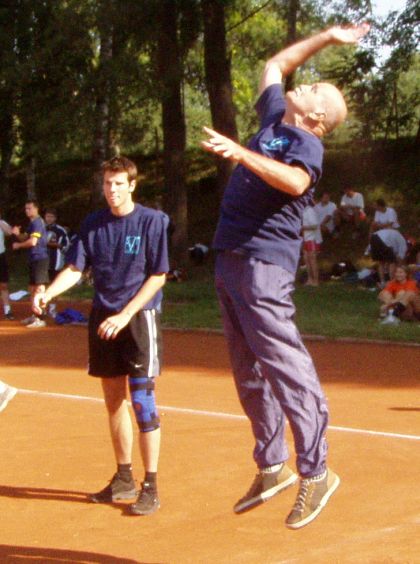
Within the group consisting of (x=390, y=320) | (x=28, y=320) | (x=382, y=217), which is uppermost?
(x=382, y=217)

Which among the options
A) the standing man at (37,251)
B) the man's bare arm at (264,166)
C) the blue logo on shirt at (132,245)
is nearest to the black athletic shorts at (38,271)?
the standing man at (37,251)

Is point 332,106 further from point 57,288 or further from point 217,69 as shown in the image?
point 217,69

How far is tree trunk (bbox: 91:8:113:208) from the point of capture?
28156mm

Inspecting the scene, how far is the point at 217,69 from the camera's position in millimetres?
28078

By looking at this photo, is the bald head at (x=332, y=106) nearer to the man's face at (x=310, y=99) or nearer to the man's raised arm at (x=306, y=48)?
the man's face at (x=310, y=99)

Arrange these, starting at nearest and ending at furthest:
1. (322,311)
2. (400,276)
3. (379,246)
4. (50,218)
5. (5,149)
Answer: (400,276) < (322,311) < (379,246) < (50,218) < (5,149)

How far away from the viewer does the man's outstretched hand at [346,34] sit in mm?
5664

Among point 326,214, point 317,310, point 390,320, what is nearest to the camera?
point 390,320

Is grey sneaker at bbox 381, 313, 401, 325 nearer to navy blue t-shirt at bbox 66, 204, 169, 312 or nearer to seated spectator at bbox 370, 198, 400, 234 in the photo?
seated spectator at bbox 370, 198, 400, 234

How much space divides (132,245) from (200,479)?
174 cm

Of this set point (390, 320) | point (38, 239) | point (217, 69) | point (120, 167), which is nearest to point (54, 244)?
point (38, 239)

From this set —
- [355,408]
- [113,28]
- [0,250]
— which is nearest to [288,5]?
[113,28]

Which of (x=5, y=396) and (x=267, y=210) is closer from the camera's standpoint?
(x=267, y=210)

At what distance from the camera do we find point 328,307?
2178cm
